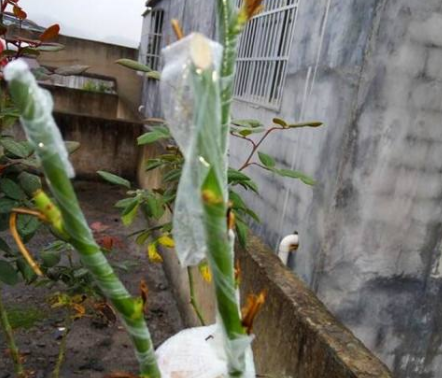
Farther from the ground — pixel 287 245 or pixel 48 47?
pixel 48 47

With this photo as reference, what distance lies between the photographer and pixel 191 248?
0.59 m

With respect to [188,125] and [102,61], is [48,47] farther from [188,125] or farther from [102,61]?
[102,61]

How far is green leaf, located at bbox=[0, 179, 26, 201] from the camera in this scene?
1.40m

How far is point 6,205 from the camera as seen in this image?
139 centimetres

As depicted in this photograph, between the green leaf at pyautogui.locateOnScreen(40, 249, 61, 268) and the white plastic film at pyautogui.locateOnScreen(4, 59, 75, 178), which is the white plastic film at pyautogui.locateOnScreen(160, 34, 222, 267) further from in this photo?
the green leaf at pyautogui.locateOnScreen(40, 249, 61, 268)

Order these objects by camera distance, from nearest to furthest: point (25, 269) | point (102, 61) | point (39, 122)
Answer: point (39, 122)
point (25, 269)
point (102, 61)

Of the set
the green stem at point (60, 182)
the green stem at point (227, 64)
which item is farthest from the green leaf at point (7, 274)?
the green stem at point (227, 64)

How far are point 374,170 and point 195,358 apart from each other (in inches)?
70.5

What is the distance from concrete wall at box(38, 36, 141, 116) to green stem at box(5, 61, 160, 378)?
11.6 m

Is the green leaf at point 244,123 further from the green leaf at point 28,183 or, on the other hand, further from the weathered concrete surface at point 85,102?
the weathered concrete surface at point 85,102

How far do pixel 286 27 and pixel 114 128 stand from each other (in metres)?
4.27

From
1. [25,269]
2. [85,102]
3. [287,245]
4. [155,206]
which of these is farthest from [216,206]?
[85,102]

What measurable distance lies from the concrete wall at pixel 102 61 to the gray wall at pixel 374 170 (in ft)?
32.4

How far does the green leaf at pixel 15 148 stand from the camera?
1416 millimetres
